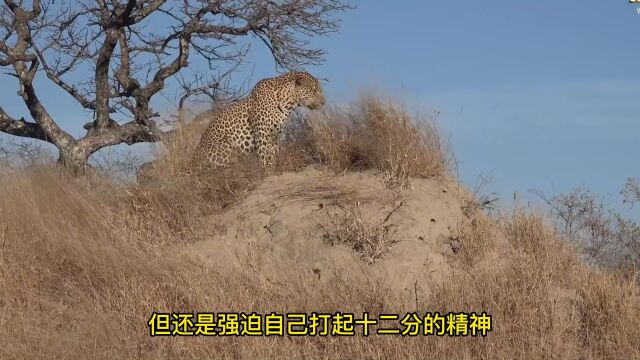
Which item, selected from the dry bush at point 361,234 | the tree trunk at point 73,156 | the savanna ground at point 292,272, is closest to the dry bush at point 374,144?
the savanna ground at point 292,272

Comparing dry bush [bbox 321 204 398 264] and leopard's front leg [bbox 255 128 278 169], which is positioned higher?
leopard's front leg [bbox 255 128 278 169]

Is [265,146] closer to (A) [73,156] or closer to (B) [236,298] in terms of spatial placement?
(B) [236,298]

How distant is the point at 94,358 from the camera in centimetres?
612

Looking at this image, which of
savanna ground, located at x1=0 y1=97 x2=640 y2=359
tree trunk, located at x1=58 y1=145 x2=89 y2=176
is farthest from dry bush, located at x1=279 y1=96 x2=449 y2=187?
tree trunk, located at x1=58 y1=145 x2=89 y2=176

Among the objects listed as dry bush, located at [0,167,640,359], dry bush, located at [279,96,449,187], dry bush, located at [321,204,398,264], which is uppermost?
dry bush, located at [279,96,449,187]

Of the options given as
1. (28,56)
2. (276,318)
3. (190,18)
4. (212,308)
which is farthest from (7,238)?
(190,18)

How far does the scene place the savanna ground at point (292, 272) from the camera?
20.1 ft

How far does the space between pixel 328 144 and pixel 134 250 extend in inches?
98.3

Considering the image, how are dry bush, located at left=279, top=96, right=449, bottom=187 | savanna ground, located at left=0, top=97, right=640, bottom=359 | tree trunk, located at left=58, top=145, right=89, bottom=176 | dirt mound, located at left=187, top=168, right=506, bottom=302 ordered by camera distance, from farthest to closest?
tree trunk, located at left=58, top=145, right=89, bottom=176 → dry bush, located at left=279, top=96, right=449, bottom=187 → dirt mound, located at left=187, top=168, right=506, bottom=302 → savanna ground, located at left=0, top=97, right=640, bottom=359

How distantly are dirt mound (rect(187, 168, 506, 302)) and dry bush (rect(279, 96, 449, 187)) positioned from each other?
19cm

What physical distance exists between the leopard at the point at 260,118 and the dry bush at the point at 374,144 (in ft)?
3.46

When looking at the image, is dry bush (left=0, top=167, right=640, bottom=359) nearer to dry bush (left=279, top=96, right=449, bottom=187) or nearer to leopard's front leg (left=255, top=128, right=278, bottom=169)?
dry bush (left=279, top=96, right=449, bottom=187)

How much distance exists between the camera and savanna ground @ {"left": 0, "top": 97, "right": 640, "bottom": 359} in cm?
611

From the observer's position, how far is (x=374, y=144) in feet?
28.0
